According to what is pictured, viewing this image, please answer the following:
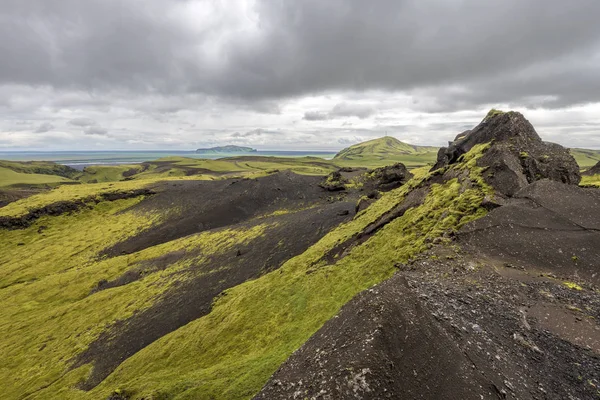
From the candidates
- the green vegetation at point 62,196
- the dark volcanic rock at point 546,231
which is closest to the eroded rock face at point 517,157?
the dark volcanic rock at point 546,231

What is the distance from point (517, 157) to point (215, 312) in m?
39.0

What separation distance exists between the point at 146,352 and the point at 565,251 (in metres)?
40.7

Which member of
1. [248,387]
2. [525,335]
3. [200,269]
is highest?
[525,335]

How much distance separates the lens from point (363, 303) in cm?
1380

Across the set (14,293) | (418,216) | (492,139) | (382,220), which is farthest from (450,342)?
(14,293)

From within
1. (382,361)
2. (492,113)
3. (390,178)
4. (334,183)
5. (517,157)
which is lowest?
(334,183)

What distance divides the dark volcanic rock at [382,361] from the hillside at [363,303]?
0.05 meters

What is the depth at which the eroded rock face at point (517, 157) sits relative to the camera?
93.1 ft

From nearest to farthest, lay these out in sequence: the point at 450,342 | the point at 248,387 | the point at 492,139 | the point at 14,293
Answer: the point at 450,342 < the point at 248,387 < the point at 492,139 < the point at 14,293

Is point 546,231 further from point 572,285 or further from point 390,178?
point 390,178

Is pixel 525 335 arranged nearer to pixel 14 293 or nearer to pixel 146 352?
pixel 146 352

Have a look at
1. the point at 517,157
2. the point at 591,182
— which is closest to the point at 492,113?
the point at 517,157

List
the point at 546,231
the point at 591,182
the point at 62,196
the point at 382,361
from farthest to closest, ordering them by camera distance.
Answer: the point at 62,196
the point at 591,182
the point at 546,231
the point at 382,361

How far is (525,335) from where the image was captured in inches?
546
